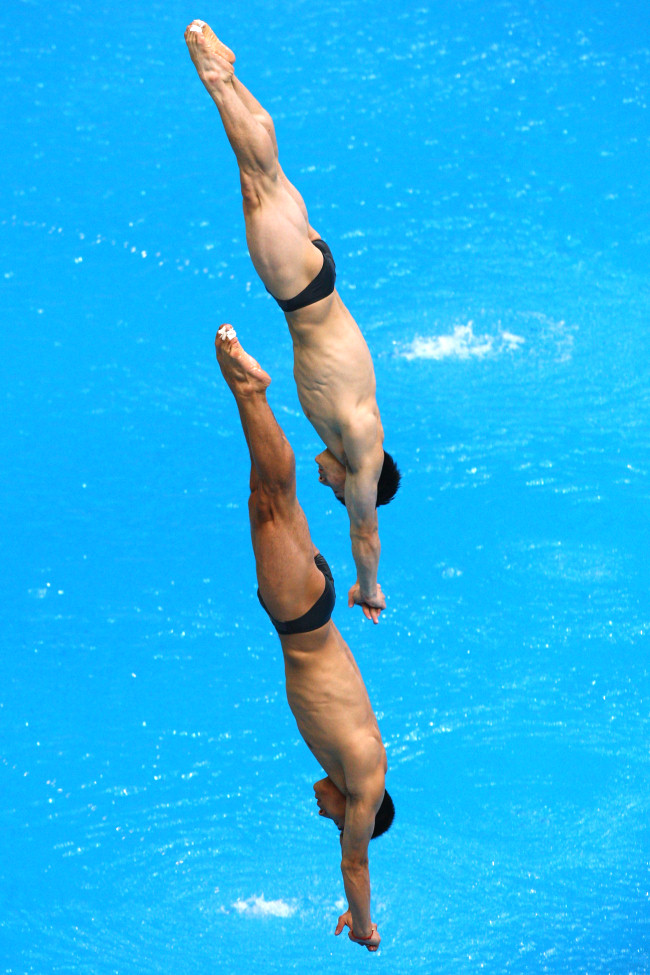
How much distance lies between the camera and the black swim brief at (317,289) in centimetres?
562

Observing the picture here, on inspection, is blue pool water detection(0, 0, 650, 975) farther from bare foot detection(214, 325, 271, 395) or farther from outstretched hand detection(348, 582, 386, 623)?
bare foot detection(214, 325, 271, 395)

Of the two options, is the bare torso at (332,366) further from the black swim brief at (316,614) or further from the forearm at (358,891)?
→ the forearm at (358,891)

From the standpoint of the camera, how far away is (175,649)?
28.8ft

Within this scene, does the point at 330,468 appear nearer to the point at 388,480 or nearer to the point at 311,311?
the point at 388,480

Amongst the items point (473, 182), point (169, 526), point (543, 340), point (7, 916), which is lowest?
point (7, 916)

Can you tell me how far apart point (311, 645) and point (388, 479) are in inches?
37.7

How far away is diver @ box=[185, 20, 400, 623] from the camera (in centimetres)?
524

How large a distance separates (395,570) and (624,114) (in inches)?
152

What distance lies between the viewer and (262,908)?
8.14 metres

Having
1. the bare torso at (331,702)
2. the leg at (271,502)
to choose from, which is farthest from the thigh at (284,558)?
the bare torso at (331,702)

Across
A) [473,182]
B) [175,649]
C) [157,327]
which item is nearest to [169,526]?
[175,649]

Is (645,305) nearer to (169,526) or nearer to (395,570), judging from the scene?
(395,570)

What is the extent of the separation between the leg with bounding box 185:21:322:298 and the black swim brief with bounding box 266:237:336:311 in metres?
0.03

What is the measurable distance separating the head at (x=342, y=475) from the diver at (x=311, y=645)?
0.65m
